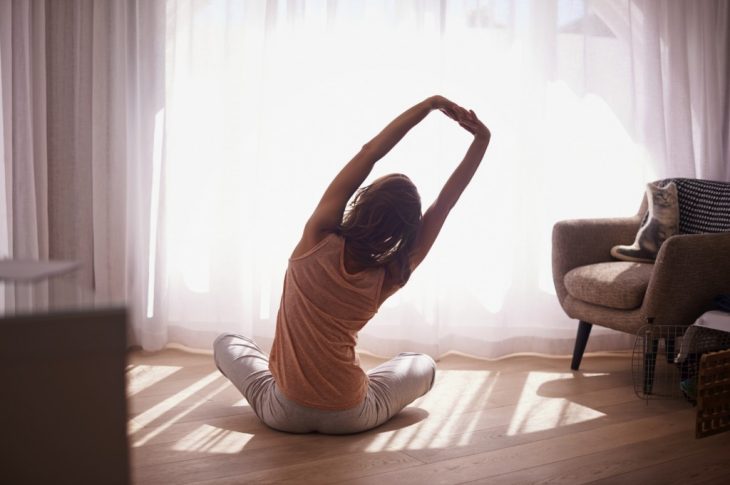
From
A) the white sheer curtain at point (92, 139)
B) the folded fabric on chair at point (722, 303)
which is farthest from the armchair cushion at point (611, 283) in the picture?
the white sheer curtain at point (92, 139)

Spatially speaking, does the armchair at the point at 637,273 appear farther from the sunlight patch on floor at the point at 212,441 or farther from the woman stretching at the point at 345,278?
the sunlight patch on floor at the point at 212,441

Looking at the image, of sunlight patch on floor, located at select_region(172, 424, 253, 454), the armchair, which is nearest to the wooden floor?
sunlight patch on floor, located at select_region(172, 424, 253, 454)

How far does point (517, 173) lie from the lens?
332cm

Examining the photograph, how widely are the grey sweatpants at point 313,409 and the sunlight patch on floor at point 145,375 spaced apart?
40 centimetres

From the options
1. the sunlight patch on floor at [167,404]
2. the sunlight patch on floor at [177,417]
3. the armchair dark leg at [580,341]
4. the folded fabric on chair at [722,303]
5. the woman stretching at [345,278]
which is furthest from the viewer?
the armchair dark leg at [580,341]

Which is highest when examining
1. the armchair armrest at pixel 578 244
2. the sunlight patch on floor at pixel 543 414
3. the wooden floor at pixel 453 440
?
the armchair armrest at pixel 578 244

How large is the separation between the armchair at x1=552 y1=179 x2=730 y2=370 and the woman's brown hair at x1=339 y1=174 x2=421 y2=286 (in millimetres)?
1058

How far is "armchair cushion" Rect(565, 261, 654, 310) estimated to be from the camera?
8.55ft

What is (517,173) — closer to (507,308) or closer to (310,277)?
(507,308)

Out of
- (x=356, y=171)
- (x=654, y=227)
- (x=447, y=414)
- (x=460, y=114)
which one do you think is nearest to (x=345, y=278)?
(x=356, y=171)

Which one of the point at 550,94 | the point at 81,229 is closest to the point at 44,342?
the point at 81,229

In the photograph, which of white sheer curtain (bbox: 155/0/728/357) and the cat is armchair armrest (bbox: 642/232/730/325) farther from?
white sheer curtain (bbox: 155/0/728/357)

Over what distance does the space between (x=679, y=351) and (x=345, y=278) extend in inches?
53.0

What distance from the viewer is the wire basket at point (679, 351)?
2.46 metres
